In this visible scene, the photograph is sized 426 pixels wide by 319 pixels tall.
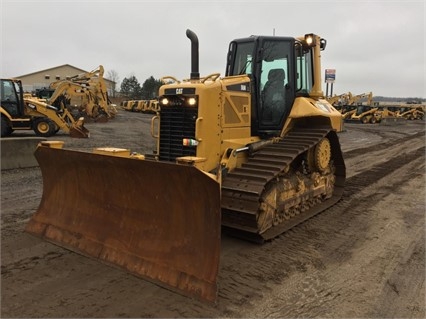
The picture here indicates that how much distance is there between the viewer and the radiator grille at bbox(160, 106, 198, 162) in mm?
5260

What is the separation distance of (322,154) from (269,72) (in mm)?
1735

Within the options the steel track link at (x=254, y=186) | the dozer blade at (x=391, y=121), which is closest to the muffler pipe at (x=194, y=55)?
the steel track link at (x=254, y=186)

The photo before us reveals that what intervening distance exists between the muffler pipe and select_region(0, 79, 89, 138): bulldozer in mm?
11898

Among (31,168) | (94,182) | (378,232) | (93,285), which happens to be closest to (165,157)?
(94,182)

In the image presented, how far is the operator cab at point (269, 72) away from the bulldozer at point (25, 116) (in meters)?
11.8

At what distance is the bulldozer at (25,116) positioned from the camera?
50.5 feet

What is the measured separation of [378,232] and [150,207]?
11.5 ft

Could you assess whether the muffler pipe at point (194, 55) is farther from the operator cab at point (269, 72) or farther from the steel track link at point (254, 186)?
the steel track link at point (254, 186)

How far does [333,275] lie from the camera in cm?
413

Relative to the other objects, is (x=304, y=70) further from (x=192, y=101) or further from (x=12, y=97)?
(x=12, y=97)

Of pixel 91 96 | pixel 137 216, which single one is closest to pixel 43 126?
pixel 91 96

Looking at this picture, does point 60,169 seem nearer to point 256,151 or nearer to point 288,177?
point 256,151

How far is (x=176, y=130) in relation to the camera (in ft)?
17.8

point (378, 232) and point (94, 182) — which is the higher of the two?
point (94, 182)
